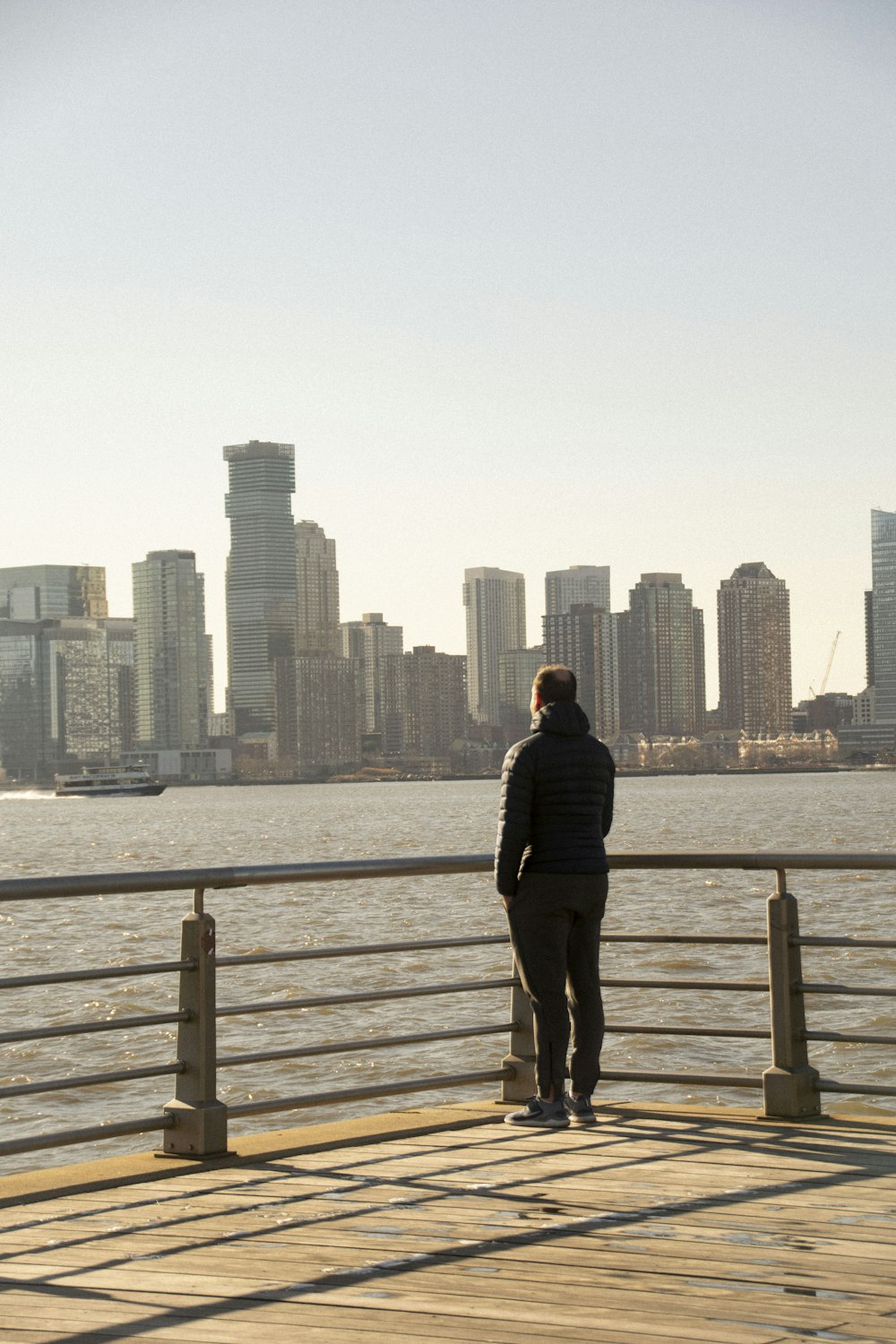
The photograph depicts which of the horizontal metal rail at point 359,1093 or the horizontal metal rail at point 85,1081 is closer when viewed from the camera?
the horizontal metal rail at point 85,1081

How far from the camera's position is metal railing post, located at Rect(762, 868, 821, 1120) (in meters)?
7.12

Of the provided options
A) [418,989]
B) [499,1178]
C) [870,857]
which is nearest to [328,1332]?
[499,1178]

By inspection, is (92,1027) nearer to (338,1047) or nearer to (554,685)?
(338,1047)

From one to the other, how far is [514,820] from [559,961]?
62 centimetres

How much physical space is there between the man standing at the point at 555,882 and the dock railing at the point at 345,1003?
217 millimetres

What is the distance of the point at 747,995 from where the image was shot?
23.0 m

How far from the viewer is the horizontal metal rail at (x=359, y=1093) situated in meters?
6.66

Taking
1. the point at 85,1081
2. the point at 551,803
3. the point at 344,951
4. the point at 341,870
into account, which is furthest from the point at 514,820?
the point at 85,1081

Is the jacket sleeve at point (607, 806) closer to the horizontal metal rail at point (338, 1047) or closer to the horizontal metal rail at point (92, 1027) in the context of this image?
the horizontal metal rail at point (338, 1047)

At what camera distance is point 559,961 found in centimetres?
708

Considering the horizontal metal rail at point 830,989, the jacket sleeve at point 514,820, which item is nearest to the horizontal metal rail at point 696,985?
the horizontal metal rail at point 830,989

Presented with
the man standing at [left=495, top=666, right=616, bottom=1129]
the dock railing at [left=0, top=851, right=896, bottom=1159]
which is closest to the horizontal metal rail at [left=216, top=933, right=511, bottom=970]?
the dock railing at [left=0, top=851, right=896, bottom=1159]

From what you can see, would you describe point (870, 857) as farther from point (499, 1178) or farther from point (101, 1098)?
point (101, 1098)

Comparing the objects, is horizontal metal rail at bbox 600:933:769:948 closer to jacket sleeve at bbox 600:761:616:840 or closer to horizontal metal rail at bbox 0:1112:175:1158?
jacket sleeve at bbox 600:761:616:840
